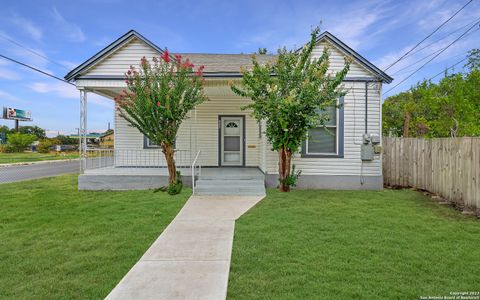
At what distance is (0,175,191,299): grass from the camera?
3129 millimetres

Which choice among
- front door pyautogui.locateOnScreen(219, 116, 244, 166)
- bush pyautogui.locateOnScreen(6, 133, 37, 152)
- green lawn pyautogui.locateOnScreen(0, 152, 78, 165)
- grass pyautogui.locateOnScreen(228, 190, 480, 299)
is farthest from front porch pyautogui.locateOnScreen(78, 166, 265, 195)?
bush pyautogui.locateOnScreen(6, 133, 37, 152)

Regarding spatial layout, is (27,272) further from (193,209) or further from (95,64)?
(95,64)

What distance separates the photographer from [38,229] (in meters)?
5.14

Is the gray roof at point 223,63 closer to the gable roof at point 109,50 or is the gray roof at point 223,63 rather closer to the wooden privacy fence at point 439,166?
the gable roof at point 109,50

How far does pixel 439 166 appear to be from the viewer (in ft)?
24.8

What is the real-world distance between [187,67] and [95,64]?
3.76m

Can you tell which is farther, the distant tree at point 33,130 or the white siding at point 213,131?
the distant tree at point 33,130

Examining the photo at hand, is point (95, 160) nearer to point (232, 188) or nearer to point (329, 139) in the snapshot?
point (232, 188)

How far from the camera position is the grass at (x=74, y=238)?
313 cm

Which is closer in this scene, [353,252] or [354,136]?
[353,252]

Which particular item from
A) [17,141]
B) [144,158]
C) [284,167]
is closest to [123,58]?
[144,158]

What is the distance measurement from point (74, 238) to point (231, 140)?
742 cm

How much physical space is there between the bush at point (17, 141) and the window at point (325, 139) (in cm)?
4161

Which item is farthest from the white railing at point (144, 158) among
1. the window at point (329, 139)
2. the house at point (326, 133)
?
the window at point (329, 139)
